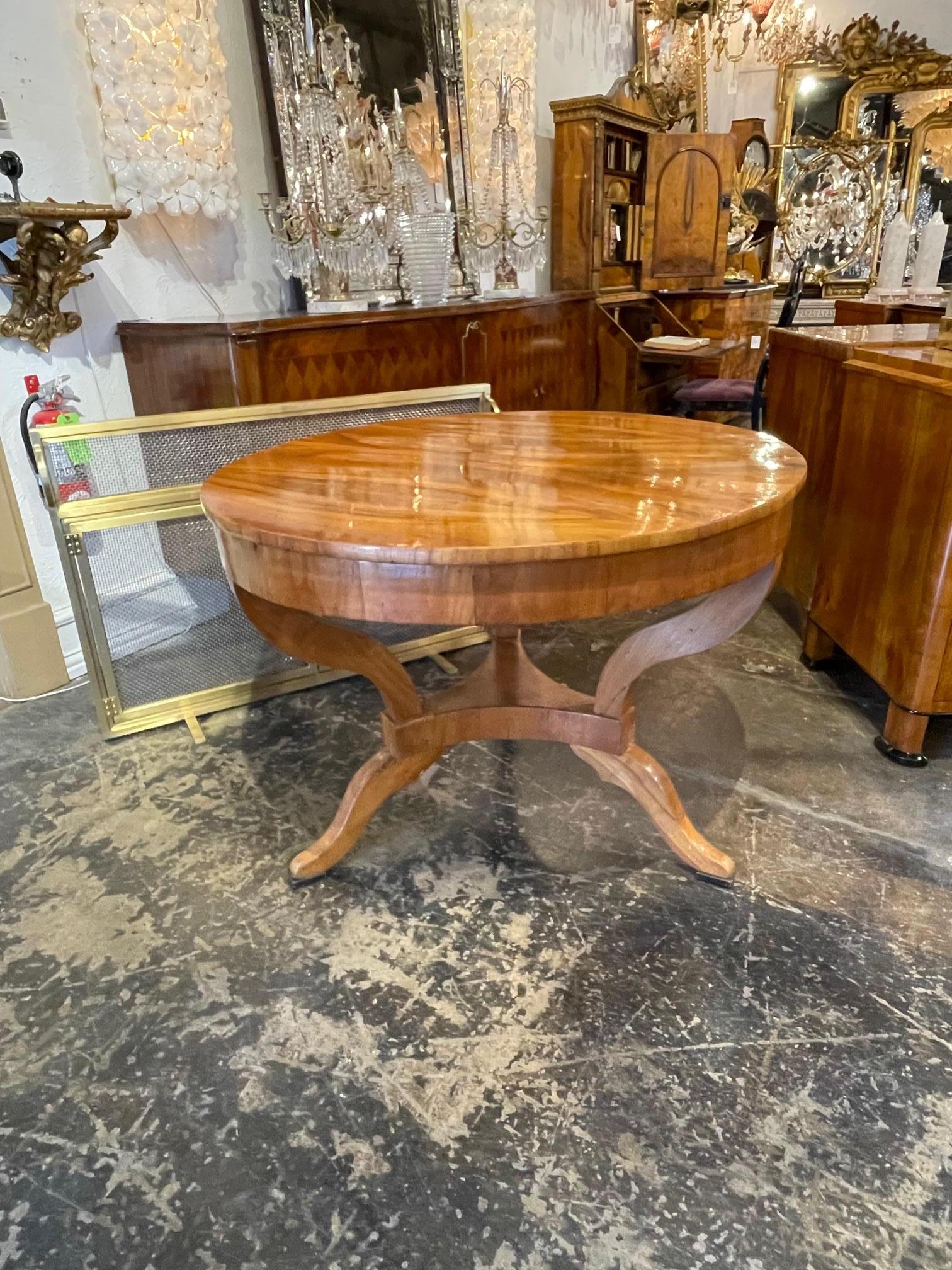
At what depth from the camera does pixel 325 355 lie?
7.02 ft

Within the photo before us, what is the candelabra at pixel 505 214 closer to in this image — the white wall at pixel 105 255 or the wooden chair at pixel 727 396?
the white wall at pixel 105 255

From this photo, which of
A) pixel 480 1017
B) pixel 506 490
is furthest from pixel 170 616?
pixel 480 1017

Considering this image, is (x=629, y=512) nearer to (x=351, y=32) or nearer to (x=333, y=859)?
(x=333, y=859)

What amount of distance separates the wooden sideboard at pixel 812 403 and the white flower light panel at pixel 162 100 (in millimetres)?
1652

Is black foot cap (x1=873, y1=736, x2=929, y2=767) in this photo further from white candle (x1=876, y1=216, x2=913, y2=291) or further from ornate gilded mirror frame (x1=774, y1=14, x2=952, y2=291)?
ornate gilded mirror frame (x1=774, y1=14, x2=952, y2=291)

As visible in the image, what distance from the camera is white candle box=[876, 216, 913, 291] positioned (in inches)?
152

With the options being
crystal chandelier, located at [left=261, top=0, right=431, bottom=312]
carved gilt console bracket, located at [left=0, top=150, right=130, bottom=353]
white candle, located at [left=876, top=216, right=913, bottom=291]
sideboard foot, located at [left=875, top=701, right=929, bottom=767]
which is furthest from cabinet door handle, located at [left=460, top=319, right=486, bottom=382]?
white candle, located at [left=876, top=216, right=913, bottom=291]

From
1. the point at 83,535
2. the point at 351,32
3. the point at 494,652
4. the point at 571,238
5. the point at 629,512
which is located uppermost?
the point at 351,32

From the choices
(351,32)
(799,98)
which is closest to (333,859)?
(351,32)

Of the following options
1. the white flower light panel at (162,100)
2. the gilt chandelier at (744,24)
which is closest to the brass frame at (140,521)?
the white flower light panel at (162,100)

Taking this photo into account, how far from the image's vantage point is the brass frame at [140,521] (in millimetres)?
1795

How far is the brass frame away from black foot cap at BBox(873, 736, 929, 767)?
51.7 inches

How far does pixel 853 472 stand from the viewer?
193 cm

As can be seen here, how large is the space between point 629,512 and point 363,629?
1357mm
